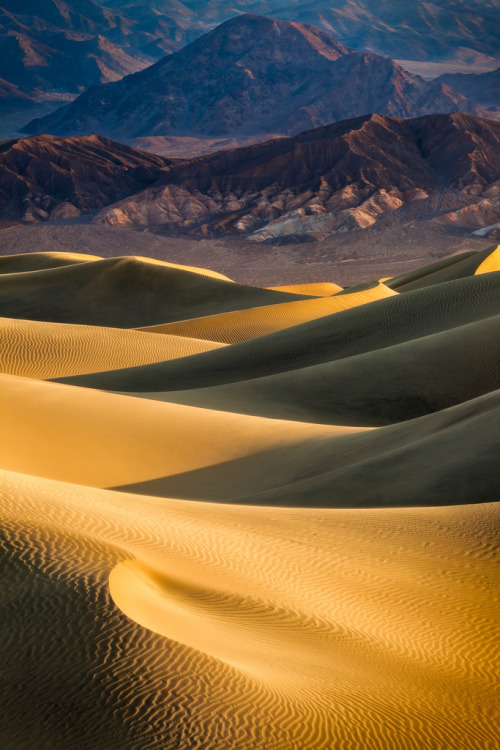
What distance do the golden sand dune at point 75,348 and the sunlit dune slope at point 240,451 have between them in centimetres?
938

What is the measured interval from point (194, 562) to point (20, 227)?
87.7 metres

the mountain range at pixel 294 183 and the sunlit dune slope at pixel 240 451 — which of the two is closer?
the sunlit dune slope at pixel 240 451

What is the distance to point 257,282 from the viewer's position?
66.2 m

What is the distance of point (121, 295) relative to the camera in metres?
41.3

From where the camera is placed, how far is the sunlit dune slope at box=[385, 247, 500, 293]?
1510 inches

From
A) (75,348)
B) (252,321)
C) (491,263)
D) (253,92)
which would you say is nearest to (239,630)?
(75,348)

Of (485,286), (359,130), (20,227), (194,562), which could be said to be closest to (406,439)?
(194,562)

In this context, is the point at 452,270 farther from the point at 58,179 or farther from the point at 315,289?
the point at 58,179

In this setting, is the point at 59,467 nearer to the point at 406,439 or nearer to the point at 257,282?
the point at 406,439

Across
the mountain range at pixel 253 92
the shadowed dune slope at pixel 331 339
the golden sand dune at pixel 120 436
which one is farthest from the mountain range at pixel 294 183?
the golden sand dune at pixel 120 436

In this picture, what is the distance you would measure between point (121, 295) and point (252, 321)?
10146 millimetres

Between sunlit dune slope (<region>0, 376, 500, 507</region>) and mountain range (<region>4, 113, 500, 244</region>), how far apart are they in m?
68.9

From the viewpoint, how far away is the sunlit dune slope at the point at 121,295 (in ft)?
130

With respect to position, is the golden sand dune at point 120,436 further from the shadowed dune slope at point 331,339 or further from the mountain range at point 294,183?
the mountain range at point 294,183
